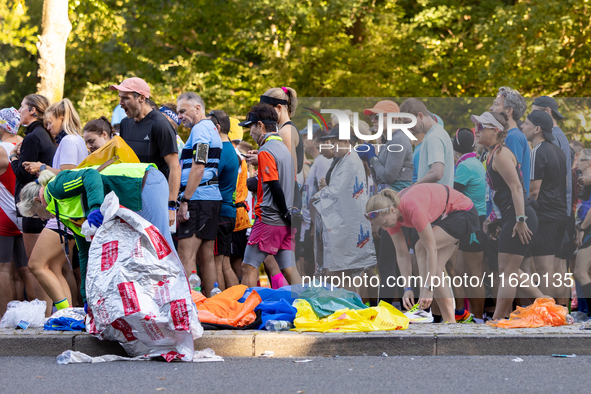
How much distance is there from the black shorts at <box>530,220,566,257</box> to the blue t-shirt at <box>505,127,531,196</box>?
373 millimetres

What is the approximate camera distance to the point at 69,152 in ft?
20.4

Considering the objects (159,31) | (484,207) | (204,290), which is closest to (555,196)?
(484,207)

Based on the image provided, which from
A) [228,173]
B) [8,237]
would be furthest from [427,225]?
[8,237]

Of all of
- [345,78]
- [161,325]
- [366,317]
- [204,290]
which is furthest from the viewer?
[345,78]

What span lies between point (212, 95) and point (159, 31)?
8.30 feet

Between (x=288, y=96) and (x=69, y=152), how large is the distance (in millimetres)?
2094

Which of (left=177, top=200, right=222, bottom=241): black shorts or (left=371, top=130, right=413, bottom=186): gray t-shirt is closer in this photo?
(left=371, top=130, right=413, bottom=186): gray t-shirt

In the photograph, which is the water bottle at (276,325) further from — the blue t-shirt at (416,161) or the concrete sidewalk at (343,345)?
the blue t-shirt at (416,161)

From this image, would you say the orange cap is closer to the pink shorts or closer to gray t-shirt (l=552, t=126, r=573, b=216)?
the pink shorts

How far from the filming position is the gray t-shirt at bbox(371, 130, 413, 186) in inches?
244

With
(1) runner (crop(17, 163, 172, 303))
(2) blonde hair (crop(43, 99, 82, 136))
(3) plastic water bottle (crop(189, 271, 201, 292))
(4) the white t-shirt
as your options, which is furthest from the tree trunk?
(1) runner (crop(17, 163, 172, 303))

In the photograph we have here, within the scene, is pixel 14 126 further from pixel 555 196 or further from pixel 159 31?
pixel 159 31


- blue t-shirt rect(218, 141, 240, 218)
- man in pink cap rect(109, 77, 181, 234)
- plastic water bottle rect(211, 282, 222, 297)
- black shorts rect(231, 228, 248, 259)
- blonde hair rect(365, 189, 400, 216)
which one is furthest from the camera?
black shorts rect(231, 228, 248, 259)

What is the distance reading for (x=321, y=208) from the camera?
6.37 meters
